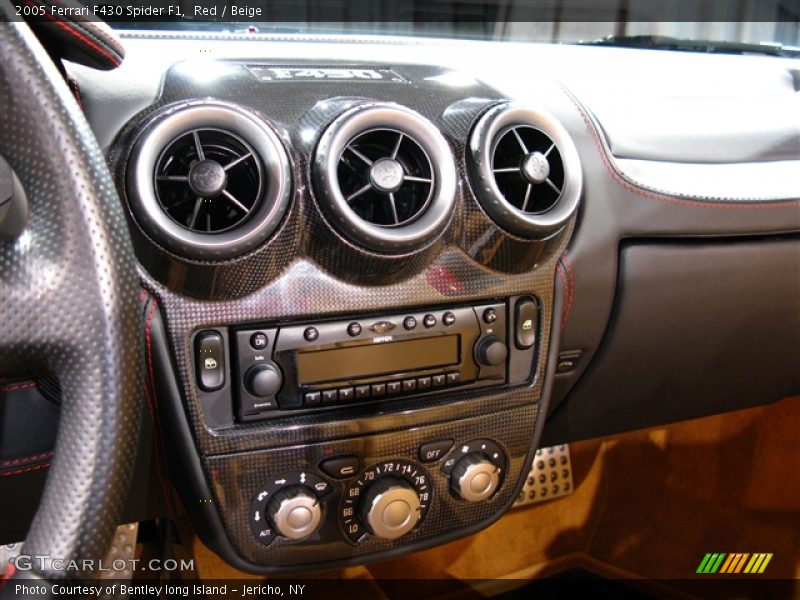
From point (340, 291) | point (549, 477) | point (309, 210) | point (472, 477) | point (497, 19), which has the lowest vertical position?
point (549, 477)

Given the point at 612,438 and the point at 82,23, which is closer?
the point at 82,23

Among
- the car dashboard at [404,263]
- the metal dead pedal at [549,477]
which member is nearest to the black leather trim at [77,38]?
the car dashboard at [404,263]

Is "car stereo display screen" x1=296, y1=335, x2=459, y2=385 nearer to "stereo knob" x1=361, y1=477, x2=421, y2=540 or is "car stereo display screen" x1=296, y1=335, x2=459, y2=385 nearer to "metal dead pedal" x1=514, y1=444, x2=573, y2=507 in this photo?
"stereo knob" x1=361, y1=477, x2=421, y2=540

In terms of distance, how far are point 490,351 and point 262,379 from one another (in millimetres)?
318

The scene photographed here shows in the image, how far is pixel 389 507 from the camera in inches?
38.6

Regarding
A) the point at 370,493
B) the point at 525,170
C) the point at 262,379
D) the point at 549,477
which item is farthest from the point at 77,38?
the point at 549,477

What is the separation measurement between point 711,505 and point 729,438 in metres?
0.18

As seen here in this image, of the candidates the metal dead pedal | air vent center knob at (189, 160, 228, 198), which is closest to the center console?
air vent center knob at (189, 160, 228, 198)

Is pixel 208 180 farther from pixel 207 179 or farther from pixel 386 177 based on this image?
pixel 386 177

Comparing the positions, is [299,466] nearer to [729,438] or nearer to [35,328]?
[35,328]

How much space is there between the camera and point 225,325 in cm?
89

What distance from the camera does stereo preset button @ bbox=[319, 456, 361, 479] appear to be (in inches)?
38.0

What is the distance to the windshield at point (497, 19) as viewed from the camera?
1139mm

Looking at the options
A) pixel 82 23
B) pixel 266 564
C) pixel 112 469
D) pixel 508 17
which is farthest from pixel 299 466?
pixel 508 17
